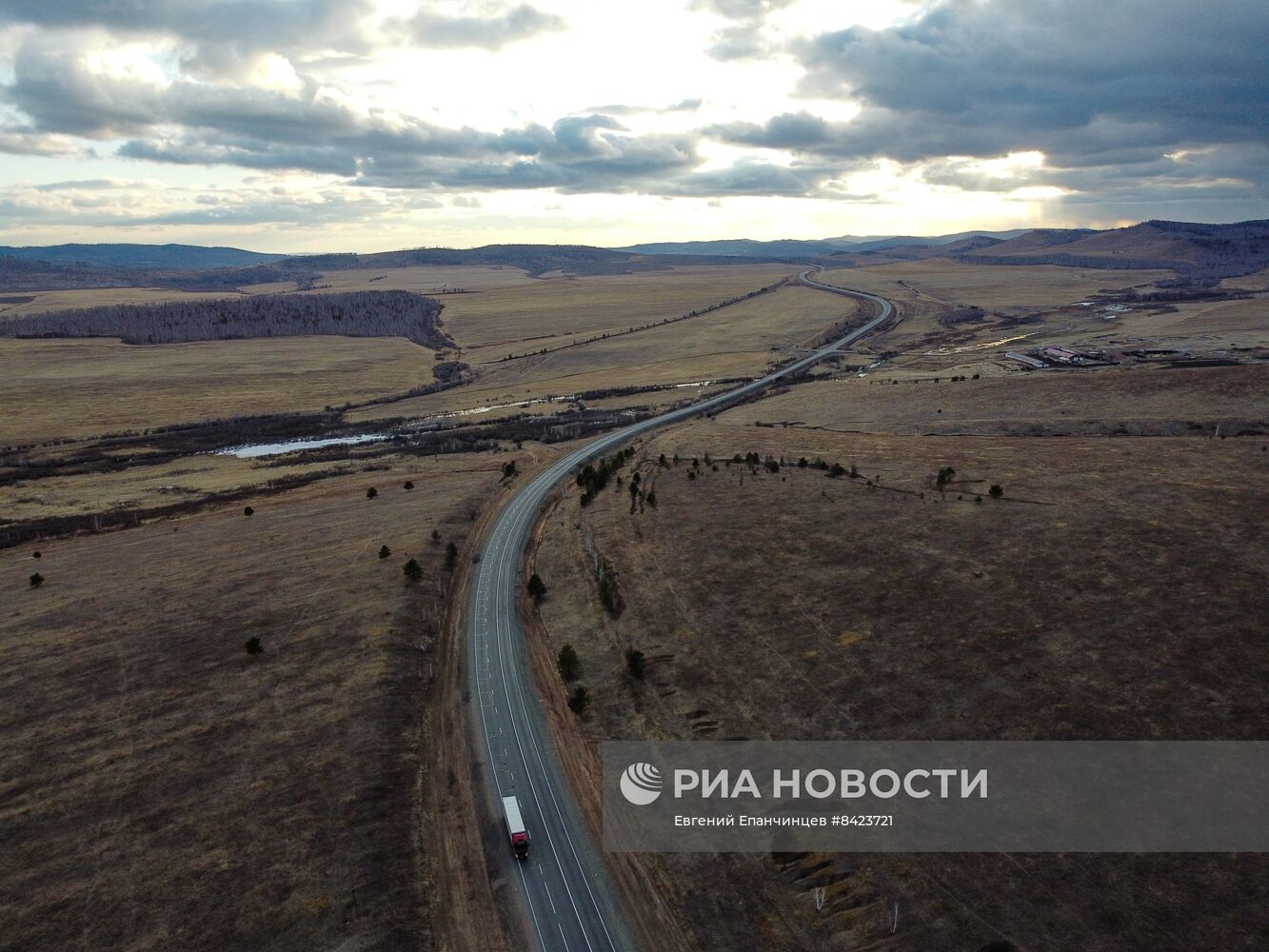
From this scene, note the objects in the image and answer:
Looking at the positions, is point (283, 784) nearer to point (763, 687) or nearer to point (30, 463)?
point (763, 687)

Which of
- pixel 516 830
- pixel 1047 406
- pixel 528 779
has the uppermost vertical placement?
pixel 1047 406

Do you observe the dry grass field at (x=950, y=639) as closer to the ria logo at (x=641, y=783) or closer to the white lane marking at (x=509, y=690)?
the ria logo at (x=641, y=783)

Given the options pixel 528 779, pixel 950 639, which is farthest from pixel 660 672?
pixel 950 639

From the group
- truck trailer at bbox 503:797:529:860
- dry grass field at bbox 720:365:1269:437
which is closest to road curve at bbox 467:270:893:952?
truck trailer at bbox 503:797:529:860

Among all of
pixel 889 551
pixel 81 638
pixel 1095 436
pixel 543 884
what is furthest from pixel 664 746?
pixel 1095 436

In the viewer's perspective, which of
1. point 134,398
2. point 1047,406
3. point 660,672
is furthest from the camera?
point 134,398

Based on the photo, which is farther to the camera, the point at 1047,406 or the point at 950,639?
the point at 1047,406

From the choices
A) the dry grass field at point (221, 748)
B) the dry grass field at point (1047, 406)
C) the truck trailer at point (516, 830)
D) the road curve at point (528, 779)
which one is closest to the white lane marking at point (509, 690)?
the road curve at point (528, 779)

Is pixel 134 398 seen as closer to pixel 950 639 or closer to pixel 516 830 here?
pixel 516 830
